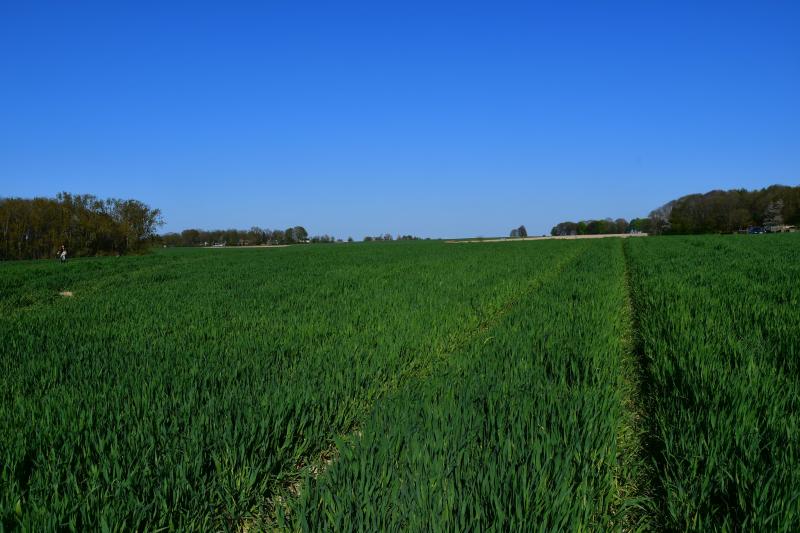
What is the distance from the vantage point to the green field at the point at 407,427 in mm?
2541

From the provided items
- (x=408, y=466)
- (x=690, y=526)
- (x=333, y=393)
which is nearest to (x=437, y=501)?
(x=408, y=466)

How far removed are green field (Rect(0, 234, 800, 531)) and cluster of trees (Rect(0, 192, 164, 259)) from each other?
5493 cm

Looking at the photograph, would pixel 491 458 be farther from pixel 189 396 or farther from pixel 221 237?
pixel 221 237

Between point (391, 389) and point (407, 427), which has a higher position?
point (407, 427)

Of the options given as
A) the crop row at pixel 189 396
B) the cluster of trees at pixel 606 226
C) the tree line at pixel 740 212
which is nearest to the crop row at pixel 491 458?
the crop row at pixel 189 396

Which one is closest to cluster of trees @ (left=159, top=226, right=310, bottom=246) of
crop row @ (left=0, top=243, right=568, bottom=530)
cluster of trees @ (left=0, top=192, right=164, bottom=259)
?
cluster of trees @ (left=0, top=192, right=164, bottom=259)

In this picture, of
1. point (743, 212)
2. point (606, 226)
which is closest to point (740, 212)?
point (743, 212)

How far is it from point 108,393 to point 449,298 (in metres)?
7.55

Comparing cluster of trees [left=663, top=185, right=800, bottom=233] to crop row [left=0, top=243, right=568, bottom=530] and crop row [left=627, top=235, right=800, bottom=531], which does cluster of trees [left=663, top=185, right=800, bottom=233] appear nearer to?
crop row [left=627, top=235, right=800, bottom=531]

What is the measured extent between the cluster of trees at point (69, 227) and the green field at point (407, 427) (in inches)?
2163

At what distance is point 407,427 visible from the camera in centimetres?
333

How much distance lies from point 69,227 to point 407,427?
206 feet

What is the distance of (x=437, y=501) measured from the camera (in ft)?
7.91

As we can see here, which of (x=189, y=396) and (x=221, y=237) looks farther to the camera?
(x=221, y=237)
